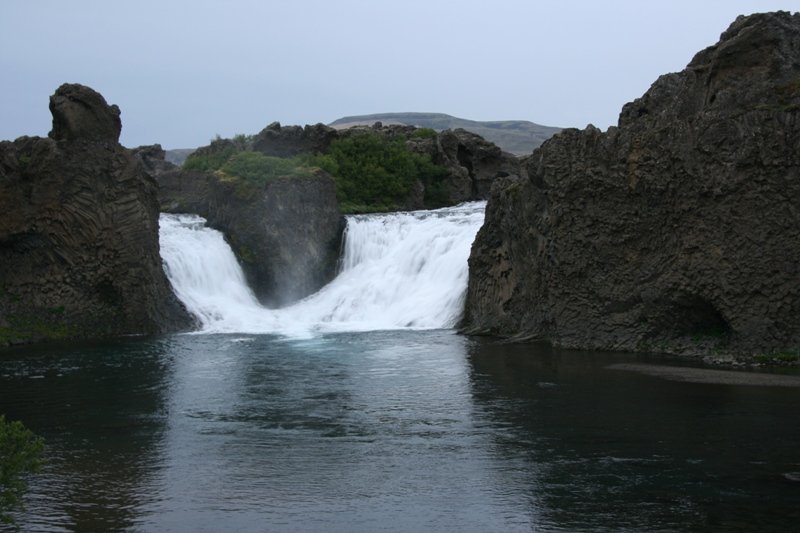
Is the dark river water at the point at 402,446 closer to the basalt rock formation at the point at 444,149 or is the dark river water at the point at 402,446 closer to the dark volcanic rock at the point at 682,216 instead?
the dark volcanic rock at the point at 682,216

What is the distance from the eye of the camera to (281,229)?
53906 millimetres

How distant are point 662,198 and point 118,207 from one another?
23.4m

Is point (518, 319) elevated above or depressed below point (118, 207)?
below

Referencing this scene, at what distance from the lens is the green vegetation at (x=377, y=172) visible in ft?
221

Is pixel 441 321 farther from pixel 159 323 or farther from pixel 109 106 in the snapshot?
pixel 109 106

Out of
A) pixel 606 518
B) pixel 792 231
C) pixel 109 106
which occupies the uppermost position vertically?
pixel 109 106

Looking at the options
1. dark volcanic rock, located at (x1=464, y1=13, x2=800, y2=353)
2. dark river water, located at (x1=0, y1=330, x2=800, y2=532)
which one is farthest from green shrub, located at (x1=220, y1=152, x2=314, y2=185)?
dark river water, located at (x1=0, y1=330, x2=800, y2=532)

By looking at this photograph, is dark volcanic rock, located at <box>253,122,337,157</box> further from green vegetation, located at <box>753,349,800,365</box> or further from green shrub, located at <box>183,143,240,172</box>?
green vegetation, located at <box>753,349,800,365</box>

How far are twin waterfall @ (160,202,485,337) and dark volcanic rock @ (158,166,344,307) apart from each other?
736 mm

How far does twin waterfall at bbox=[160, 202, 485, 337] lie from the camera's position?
46.4 metres

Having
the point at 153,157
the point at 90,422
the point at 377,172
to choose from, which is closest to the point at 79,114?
the point at 90,422

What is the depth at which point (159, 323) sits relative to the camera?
4472cm

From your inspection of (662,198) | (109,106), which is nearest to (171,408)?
(662,198)

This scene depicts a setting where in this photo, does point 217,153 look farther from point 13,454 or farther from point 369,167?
point 13,454
